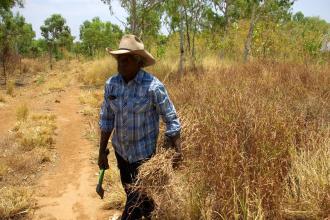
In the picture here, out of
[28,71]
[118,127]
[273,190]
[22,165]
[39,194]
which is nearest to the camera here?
[273,190]

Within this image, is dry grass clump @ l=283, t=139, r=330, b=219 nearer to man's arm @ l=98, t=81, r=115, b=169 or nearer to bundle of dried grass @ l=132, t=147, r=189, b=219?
bundle of dried grass @ l=132, t=147, r=189, b=219

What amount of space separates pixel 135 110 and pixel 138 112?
3 cm

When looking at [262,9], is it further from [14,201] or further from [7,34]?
[7,34]

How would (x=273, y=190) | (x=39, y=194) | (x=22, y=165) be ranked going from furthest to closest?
(x=22, y=165)
(x=39, y=194)
(x=273, y=190)

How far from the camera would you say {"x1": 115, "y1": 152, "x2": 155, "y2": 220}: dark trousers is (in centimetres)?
298

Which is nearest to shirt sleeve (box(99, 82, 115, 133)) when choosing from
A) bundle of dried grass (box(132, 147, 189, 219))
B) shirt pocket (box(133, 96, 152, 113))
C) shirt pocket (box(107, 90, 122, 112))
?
shirt pocket (box(107, 90, 122, 112))

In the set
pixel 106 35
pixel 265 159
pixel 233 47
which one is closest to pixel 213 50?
pixel 233 47

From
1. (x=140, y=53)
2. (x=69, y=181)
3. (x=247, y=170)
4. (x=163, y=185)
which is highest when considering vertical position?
(x=140, y=53)

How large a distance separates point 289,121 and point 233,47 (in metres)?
10.9

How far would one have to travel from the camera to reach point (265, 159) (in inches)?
119

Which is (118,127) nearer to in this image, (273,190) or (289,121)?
Answer: (273,190)

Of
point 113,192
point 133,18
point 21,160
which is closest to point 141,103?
point 113,192

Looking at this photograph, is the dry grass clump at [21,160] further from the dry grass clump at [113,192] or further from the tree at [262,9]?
the tree at [262,9]

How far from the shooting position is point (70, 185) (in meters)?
5.11
